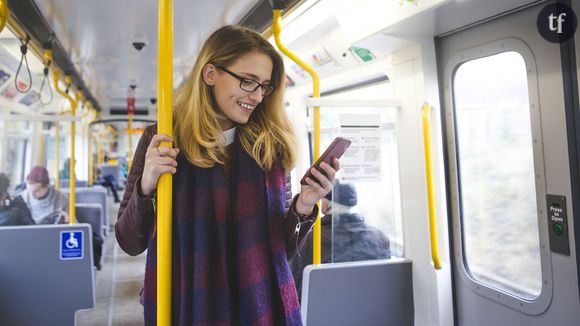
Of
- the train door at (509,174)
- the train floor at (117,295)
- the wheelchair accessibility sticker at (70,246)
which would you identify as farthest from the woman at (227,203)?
the train floor at (117,295)

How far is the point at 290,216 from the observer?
1153mm

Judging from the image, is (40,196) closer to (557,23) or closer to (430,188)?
(430,188)

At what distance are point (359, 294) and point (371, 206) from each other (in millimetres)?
561

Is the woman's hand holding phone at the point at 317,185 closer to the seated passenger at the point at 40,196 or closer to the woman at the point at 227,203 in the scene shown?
the woman at the point at 227,203

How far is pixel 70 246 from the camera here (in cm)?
280

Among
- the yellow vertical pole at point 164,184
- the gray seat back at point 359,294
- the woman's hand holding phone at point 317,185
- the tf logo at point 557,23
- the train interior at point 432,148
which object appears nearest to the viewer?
the yellow vertical pole at point 164,184

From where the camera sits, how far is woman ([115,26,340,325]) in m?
1.05

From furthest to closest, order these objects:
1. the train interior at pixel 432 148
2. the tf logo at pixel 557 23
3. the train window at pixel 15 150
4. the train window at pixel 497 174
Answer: the train window at pixel 15 150
the train window at pixel 497 174
the train interior at pixel 432 148
the tf logo at pixel 557 23

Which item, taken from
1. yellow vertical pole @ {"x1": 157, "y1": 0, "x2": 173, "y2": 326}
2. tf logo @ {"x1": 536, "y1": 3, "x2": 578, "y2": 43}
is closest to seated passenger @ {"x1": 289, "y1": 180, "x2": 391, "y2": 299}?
tf logo @ {"x1": 536, "y1": 3, "x2": 578, "y2": 43}

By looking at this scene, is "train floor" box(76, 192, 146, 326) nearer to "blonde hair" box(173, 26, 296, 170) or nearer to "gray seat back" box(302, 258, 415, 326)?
"gray seat back" box(302, 258, 415, 326)

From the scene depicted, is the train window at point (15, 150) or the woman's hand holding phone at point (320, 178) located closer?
the woman's hand holding phone at point (320, 178)

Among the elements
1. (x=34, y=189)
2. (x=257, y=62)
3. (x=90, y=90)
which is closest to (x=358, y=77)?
(x=257, y=62)

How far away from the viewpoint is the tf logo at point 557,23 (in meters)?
1.76

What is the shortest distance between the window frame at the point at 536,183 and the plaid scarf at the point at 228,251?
57.0 inches
